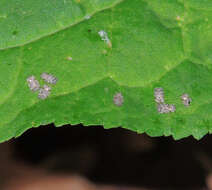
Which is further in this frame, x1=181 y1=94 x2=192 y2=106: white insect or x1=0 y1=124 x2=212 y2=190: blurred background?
x1=0 y1=124 x2=212 y2=190: blurred background

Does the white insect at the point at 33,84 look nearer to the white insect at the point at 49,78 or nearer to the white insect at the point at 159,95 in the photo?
the white insect at the point at 49,78

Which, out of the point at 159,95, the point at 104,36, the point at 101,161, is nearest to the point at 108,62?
the point at 104,36

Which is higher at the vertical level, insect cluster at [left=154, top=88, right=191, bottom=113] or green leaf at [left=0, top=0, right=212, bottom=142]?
green leaf at [left=0, top=0, right=212, bottom=142]

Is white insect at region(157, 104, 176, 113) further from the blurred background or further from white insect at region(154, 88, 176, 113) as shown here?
the blurred background

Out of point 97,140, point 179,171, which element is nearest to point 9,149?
point 97,140

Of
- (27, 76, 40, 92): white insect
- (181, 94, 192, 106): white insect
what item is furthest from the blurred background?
(27, 76, 40, 92): white insect

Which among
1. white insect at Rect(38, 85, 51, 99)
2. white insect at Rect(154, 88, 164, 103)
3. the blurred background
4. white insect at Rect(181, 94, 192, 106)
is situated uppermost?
white insect at Rect(38, 85, 51, 99)

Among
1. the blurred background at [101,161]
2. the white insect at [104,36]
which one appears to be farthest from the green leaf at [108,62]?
the blurred background at [101,161]

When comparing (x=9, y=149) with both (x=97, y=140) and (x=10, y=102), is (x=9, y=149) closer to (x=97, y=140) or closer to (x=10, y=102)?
(x=97, y=140)

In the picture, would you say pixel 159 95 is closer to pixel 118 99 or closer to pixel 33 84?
pixel 118 99
